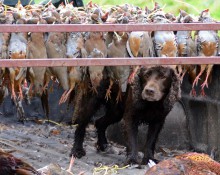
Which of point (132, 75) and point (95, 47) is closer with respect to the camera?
point (95, 47)

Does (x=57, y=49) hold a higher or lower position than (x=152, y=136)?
higher

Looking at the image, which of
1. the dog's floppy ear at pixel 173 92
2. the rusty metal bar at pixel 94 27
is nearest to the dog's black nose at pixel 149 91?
the dog's floppy ear at pixel 173 92

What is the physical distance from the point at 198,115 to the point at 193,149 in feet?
1.43

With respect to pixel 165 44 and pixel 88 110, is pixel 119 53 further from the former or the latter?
pixel 88 110

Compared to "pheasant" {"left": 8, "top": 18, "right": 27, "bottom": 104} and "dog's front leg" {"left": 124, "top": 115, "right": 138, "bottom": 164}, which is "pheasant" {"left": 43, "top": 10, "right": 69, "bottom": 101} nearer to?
"pheasant" {"left": 8, "top": 18, "right": 27, "bottom": 104}

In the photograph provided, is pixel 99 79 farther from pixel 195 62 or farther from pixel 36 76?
pixel 195 62

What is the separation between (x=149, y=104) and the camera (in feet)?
32.1

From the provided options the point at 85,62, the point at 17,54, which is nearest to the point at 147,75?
the point at 17,54

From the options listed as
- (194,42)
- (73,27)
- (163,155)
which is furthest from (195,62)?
(163,155)

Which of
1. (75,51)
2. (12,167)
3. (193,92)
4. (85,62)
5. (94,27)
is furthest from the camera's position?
(193,92)

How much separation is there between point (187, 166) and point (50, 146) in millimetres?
5393

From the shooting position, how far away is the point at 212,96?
33.1 ft

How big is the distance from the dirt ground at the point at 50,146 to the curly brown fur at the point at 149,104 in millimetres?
313

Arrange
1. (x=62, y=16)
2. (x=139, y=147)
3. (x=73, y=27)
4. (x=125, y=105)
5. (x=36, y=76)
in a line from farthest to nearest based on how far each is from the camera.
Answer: (x=139, y=147), (x=125, y=105), (x=62, y=16), (x=36, y=76), (x=73, y=27)
